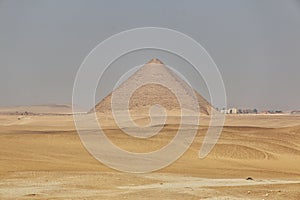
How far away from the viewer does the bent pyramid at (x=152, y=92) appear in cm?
8025

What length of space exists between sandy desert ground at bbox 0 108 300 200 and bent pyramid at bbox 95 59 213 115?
46.0 metres

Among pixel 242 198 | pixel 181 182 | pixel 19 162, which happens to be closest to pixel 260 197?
pixel 242 198

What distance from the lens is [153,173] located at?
60.6 ft

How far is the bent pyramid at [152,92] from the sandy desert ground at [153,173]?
46.0 meters

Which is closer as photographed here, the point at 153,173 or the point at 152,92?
the point at 153,173

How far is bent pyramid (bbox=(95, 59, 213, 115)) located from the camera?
3159 inches

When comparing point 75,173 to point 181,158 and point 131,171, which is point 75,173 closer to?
point 131,171

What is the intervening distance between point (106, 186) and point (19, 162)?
662cm

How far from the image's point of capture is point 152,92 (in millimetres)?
82312

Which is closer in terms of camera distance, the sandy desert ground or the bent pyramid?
the sandy desert ground

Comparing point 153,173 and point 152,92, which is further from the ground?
point 152,92

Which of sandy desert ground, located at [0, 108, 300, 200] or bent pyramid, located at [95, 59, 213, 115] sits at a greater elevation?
bent pyramid, located at [95, 59, 213, 115]

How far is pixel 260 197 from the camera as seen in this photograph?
13117mm

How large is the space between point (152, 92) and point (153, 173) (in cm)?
6393
